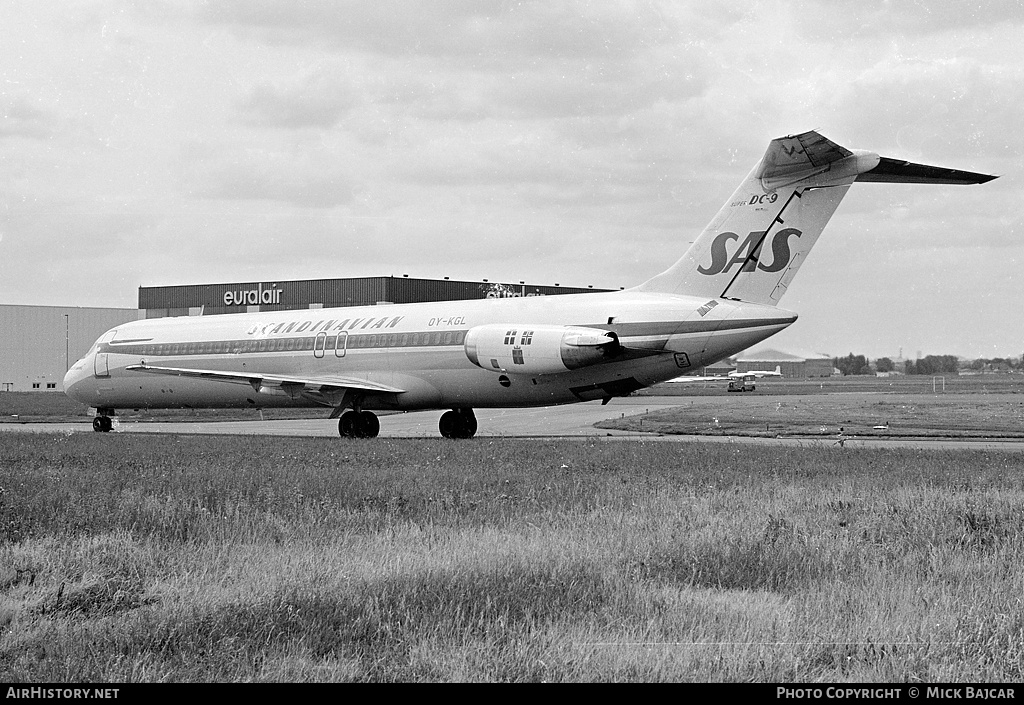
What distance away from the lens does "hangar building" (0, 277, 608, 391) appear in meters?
59.8

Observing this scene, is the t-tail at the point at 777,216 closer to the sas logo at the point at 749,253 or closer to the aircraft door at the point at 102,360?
the sas logo at the point at 749,253

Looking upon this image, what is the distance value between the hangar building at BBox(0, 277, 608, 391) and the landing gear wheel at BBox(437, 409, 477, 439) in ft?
58.6

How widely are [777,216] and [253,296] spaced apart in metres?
50.1

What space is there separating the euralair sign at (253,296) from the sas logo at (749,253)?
46814 mm

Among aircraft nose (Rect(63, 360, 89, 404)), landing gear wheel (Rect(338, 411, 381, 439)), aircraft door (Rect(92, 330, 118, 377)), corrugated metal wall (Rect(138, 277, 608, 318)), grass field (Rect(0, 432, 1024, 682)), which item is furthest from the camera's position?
corrugated metal wall (Rect(138, 277, 608, 318))

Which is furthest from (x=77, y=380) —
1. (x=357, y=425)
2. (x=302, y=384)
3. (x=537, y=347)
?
(x=537, y=347)

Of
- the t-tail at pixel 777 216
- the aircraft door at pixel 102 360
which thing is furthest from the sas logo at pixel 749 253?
the aircraft door at pixel 102 360

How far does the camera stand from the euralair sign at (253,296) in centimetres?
6462

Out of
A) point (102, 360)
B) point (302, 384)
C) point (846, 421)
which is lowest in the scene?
point (846, 421)

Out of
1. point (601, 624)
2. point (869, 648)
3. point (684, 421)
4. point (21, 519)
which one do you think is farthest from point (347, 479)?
point (684, 421)

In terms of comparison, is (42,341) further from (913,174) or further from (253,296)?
(913,174)

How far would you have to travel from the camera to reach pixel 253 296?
6569 centimetres

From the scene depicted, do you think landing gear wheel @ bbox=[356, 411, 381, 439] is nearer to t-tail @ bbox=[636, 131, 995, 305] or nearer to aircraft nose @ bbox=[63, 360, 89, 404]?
t-tail @ bbox=[636, 131, 995, 305]

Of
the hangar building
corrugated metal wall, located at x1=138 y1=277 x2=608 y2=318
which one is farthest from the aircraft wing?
corrugated metal wall, located at x1=138 y1=277 x2=608 y2=318
